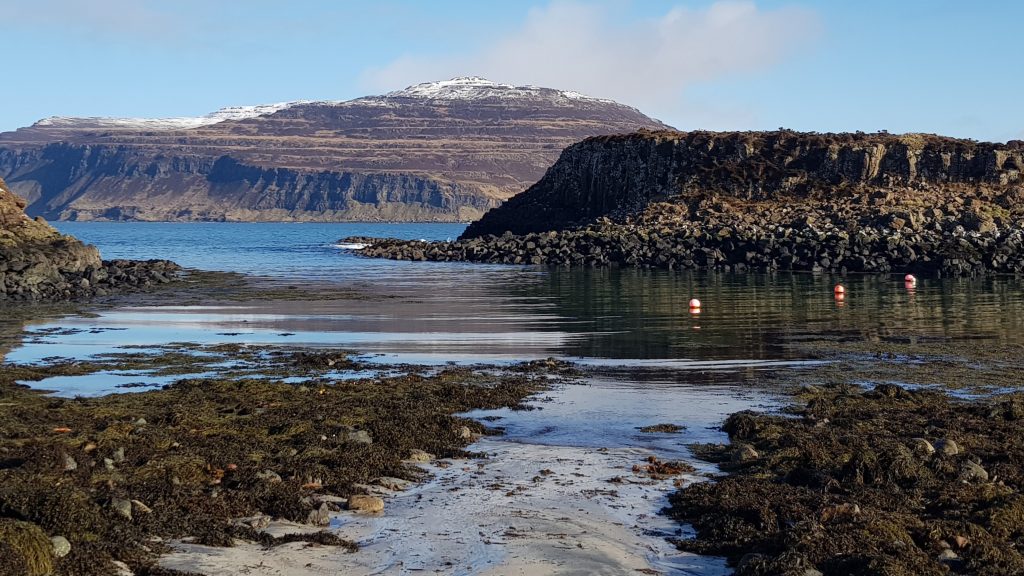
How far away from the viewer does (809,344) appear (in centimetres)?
2611

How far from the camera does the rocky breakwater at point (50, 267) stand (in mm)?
44219

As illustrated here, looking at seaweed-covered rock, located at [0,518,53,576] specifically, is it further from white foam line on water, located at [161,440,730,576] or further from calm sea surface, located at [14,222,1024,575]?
calm sea surface, located at [14,222,1024,575]

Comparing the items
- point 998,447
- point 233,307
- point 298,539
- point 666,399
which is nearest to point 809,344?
point 666,399

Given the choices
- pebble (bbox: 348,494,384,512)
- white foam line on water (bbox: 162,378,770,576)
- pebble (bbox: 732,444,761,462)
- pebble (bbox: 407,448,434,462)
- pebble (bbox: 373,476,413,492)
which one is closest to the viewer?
white foam line on water (bbox: 162,378,770,576)

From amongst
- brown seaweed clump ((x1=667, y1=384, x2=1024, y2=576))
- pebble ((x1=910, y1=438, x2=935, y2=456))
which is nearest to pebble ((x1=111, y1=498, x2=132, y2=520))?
brown seaweed clump ((x1=667, y1=384, x2=1024, y2=576))

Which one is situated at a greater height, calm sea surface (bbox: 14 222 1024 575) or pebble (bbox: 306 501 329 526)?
calm sea surface (bbox: 14 222 1024 575)

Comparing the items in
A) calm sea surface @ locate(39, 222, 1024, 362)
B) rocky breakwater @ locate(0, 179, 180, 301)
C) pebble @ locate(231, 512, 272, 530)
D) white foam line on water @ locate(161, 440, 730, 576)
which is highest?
rocky breakwater @ locate(0, 179, 180, 301)

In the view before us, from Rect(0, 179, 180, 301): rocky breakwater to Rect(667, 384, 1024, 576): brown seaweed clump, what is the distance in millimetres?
35335

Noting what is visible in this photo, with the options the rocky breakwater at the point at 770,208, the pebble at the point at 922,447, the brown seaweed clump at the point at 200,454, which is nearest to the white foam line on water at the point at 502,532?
the brown seaweed clump at the point at 200,454

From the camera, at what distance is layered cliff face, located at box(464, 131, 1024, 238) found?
247 ft

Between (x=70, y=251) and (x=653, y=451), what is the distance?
44164 millimetres

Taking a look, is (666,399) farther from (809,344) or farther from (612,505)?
(809,344)

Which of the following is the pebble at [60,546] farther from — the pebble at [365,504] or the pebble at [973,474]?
the pebble at [973,474]

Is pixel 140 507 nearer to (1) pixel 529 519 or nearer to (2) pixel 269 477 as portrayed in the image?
(2) pixel 269 477
